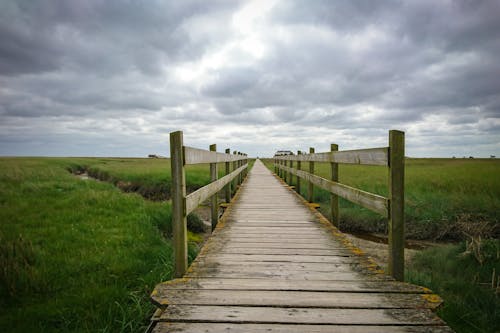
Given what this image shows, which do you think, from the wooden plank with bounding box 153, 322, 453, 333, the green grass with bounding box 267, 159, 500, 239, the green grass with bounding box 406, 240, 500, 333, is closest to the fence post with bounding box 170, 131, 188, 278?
the wooden plank with bounding box 153, 322, 453, 333

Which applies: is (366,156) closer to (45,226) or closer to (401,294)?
(401,294)

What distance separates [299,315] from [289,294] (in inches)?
12.3

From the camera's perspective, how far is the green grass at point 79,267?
2941 mm

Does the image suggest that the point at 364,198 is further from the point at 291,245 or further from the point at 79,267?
the point at 79,267

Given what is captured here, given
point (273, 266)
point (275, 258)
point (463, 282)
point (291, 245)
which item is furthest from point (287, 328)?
point (463, 282)

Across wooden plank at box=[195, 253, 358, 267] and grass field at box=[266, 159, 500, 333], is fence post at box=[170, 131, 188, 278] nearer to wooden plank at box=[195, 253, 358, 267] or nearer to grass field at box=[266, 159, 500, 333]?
wooden plank at box=[195, 253, 358, 267]

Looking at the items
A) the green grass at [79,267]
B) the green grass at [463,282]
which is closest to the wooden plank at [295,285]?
the green grass at [463,282]

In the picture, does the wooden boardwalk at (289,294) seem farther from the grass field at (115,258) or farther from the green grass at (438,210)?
the green grass at (438,210)

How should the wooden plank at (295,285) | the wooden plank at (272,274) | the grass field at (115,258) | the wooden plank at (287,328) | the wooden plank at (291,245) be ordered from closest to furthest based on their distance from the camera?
the wooden plank at (287,328), the wooden plank at (295,285), the wooden plank at (272,274), the grass field at (115,258), the wooden plank at (291,245)

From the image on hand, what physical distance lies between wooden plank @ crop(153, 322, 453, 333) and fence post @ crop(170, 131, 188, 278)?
36.3 inches

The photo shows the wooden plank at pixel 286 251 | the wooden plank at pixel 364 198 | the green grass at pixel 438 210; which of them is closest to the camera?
the wooden plank at pixel 364 198

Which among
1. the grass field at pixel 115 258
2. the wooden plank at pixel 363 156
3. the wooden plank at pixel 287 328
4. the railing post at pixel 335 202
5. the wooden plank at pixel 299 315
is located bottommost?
the grass field at pixel 115 258

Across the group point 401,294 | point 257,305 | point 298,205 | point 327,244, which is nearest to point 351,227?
point 298,205

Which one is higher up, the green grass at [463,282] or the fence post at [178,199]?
the fence post at [178,199]
